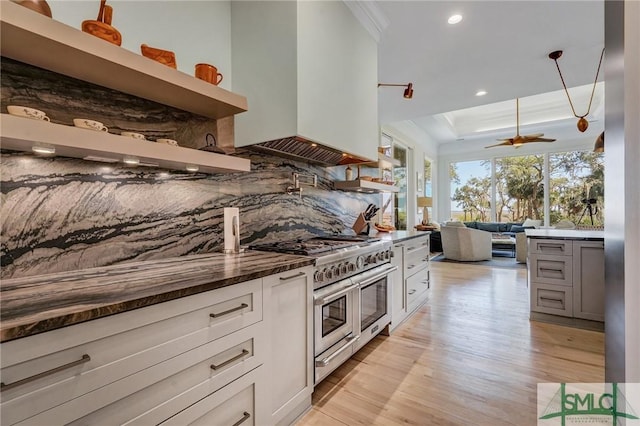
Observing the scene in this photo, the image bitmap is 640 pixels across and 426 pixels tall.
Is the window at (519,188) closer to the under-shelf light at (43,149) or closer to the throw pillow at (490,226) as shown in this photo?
the throw pillow at (490,226)

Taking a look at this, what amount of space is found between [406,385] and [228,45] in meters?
2.67

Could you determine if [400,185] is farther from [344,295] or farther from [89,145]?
[89,145]

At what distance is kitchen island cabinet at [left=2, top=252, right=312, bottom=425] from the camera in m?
0.73

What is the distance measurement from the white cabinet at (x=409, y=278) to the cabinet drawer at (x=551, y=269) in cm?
108

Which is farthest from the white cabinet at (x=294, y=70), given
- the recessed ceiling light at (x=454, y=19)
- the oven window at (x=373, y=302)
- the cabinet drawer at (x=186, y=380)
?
the cabinet drawer at (x=186, y=380)

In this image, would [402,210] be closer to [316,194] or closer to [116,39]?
[316,194]

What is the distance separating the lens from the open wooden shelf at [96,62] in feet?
3.31

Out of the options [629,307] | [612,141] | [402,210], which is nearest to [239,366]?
[629,307]

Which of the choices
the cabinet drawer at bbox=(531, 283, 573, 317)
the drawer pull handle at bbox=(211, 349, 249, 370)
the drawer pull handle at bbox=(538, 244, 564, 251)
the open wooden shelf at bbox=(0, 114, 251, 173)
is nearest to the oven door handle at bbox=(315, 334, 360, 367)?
the drawer pull handle at bbox=(211, 349, 249, 370)

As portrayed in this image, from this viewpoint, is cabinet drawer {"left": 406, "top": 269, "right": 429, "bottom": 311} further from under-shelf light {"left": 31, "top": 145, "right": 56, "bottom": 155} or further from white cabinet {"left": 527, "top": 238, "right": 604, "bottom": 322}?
under-shelf light {"left": 31, "top": 145, "right": 56, "bottom": 155}

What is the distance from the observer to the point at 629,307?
4.03 feet

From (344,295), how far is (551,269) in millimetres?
2391

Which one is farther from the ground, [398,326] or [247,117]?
[247,117]

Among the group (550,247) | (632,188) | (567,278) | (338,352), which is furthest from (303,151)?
(567,278)
